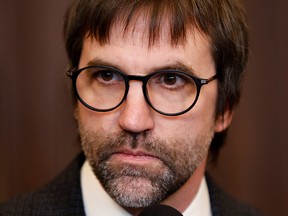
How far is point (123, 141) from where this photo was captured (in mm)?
1384

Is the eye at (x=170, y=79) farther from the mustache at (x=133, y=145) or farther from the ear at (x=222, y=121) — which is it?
the ear at (x=222, y=121)

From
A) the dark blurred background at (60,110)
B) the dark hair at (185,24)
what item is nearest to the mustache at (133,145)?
the dark hair at (185,24)

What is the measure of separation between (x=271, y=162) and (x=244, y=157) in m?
0.11

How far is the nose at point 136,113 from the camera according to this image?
134 centimetres

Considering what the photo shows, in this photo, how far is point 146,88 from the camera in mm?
1365

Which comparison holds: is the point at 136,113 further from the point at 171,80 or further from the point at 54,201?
the point at 54,201

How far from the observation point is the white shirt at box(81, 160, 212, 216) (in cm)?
149

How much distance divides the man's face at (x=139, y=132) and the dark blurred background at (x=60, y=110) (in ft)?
1.94

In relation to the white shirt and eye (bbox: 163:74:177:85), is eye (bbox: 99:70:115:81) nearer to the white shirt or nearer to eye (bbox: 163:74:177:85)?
eye (bbox: 163:74:177:85)

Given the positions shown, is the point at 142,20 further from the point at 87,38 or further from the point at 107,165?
the point at 107,165

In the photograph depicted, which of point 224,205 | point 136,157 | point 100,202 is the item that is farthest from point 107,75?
point 224,205

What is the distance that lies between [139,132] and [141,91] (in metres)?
0.10

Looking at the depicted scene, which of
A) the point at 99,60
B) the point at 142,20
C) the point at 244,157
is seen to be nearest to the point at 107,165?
the point at 99,60

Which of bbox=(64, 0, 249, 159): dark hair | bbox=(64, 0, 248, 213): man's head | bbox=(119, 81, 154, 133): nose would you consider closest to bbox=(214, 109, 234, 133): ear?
bbox=(64, 0, 249, 159): dark hair
